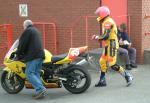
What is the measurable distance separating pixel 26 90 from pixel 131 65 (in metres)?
3.36

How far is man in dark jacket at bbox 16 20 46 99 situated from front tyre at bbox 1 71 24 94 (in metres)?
0.54

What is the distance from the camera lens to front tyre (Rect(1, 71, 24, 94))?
1023 centimetres

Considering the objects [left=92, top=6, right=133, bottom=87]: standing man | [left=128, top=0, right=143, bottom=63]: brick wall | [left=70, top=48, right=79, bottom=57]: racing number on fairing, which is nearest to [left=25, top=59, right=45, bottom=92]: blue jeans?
[left=70, top=48, right=79, bottom=57]: racing number on fairing

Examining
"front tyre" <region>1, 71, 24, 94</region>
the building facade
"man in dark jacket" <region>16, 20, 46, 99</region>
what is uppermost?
the building facade

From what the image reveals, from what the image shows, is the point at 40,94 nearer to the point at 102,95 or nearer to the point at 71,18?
the point at 102,95

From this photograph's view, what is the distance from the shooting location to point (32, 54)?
971cm

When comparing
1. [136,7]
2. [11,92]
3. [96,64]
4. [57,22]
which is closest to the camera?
[11,92]

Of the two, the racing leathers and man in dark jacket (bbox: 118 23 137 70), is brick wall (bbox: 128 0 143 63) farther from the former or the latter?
the racing leathers

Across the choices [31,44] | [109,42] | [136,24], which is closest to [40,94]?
[31,44]

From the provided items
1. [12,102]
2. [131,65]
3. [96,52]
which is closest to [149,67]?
[131,65]

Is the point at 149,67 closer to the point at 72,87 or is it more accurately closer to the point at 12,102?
the point at 72,87

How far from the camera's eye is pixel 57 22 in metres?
14.7

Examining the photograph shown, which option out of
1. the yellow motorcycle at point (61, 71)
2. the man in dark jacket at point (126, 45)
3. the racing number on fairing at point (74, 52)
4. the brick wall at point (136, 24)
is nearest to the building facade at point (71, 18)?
the brick wall at point (136, 24)

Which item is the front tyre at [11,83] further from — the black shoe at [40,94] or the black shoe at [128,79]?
the black shoe at [128,79]
